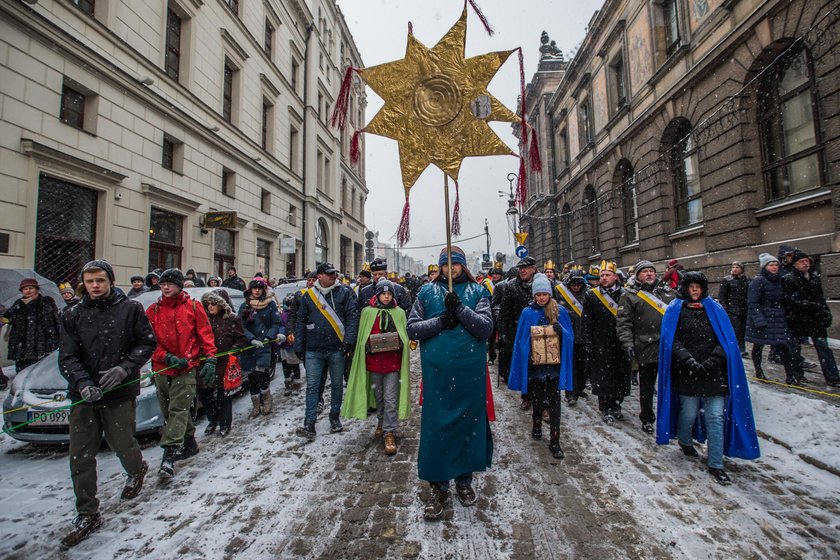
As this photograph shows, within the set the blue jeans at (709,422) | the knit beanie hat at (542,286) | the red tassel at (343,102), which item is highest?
the red tassel at (343,102)

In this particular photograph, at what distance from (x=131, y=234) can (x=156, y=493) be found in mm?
9951

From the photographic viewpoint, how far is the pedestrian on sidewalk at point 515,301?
6059mm

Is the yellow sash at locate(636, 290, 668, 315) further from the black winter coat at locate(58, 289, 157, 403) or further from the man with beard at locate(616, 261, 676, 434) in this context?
the black winter coat at locate(58, 289, 157, 403)

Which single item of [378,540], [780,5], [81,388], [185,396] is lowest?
[378,540]

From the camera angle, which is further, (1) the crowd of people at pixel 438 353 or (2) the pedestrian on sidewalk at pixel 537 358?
(2) the pedestrian on sidewalk at pixel 537 358

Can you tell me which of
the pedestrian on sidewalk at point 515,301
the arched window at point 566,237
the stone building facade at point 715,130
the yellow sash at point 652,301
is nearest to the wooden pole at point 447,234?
the pedestrian on sidewalk at point 515,301

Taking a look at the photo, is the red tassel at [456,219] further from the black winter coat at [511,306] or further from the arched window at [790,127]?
the arched window at [790,127]

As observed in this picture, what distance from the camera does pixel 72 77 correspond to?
→ 9180 mm

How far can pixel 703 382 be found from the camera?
151 inches

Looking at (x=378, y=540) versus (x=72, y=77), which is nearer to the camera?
(x=378, y=540)

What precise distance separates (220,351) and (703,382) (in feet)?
18.0

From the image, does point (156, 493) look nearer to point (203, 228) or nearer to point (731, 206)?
point (203, 228)

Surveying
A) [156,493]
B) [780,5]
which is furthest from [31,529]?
[780,5]

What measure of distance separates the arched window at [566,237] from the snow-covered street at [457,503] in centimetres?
2280
